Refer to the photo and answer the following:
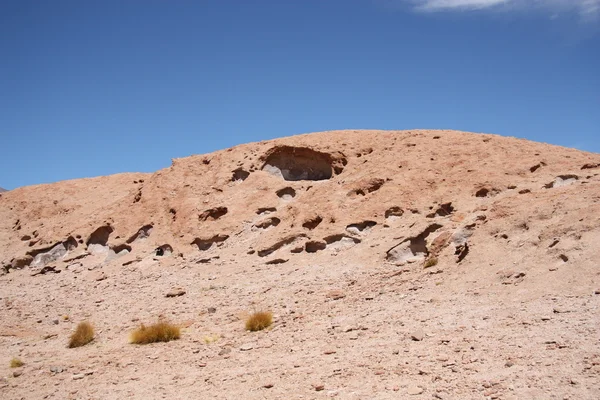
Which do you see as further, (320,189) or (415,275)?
(320,189)

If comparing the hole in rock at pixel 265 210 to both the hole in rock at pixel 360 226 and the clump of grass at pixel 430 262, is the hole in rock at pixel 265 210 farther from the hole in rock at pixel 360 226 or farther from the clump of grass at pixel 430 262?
the clump of grass at pixel 430 262

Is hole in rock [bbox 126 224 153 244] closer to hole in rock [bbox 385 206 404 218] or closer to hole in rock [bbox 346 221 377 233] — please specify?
hole in rock [bbox 346 221 377 233]

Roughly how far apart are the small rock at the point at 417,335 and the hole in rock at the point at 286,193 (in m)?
10.3

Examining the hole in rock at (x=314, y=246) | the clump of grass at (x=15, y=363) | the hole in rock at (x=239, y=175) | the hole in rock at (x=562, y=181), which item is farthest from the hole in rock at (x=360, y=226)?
the clump of grass at (x=15, y=363)

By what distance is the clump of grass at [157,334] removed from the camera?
10039 millimetres

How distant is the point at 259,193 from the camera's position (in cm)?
1791

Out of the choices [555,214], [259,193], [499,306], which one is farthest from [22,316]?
[555,214]

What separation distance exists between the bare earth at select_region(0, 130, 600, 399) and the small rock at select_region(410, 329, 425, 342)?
79 mm

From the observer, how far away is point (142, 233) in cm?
1858

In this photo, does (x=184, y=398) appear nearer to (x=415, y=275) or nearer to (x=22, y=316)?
(x=415, y=275)

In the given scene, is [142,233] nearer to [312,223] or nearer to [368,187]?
[312,223]

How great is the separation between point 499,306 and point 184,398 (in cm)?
461

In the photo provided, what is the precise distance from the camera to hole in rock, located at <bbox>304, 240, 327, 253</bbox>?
1408 cm

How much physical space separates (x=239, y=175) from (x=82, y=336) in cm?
940
